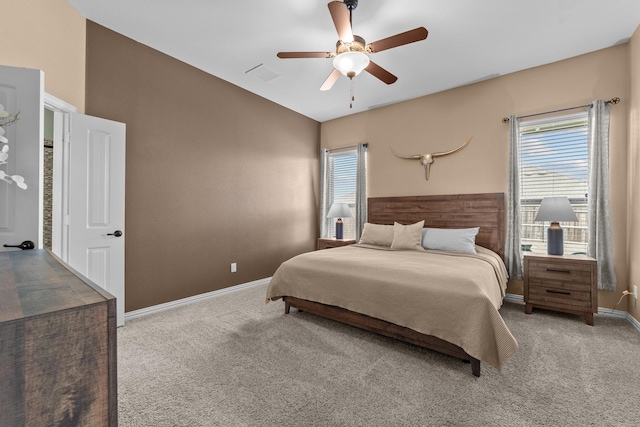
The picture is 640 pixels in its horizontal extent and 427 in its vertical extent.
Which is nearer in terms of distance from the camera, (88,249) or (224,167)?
(88,249)

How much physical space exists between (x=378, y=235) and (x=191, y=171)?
107 inches

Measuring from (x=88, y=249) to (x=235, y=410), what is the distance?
216 centimetres

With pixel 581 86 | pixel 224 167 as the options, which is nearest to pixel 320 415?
pixel 224 167

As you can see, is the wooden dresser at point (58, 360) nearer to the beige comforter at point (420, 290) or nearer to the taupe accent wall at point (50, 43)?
the beige comforter at point (420, 290)

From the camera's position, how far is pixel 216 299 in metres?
3.72

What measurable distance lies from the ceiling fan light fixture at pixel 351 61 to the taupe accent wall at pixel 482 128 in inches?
95.2

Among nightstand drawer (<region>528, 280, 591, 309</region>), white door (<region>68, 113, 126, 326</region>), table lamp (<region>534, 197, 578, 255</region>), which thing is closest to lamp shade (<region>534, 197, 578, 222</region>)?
table lamp (<region>534, 197, 578, 255</region>)

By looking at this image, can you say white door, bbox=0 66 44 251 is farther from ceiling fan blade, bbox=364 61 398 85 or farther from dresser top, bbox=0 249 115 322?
ceiling fan blade, bbox=364 61 398 85

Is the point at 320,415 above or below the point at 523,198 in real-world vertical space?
below

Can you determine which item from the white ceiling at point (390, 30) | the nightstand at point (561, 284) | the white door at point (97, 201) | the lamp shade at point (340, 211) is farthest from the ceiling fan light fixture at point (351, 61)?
the nightstand at point (561, 284)

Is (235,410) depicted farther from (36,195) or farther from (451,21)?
(451,21)

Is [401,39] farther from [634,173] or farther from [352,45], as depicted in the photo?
[634,173]

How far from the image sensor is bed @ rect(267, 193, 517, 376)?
6.45 feet

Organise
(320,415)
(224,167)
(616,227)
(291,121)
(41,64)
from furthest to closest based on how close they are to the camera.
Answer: (291,121), (224,167), (616,227), (41,64), (320,415)
